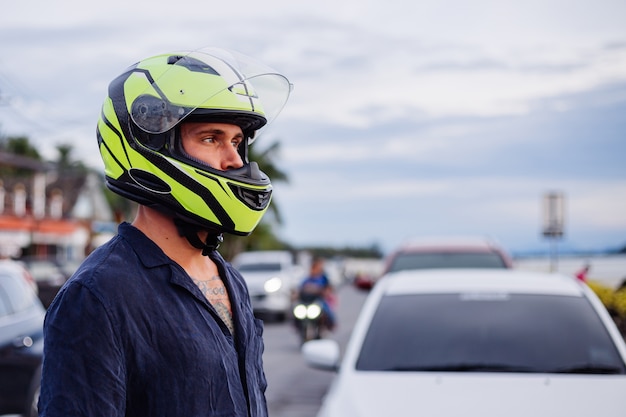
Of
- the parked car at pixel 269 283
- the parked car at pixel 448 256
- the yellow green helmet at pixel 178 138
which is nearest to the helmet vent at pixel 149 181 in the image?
the yellow green helmet at pixel 178 138

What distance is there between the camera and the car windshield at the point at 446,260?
33.4ft

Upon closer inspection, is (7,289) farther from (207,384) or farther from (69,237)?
(69,237)

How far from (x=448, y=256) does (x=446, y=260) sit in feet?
0.26

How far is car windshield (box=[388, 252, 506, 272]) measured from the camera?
1017 cm

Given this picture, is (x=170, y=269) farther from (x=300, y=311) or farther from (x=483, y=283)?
(x=300, y=311)

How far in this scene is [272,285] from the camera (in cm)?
2484

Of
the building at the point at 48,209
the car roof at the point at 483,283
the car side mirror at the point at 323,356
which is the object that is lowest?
the building at the point at 48,209

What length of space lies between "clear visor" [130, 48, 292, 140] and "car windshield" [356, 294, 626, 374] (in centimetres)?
317

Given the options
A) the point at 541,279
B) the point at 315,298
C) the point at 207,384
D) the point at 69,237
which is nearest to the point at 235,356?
the point at 207,384

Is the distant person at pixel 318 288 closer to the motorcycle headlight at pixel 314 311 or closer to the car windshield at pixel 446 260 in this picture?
the motorcycle headlight at pixel 314 311

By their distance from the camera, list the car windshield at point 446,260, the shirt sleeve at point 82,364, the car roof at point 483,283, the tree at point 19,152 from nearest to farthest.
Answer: the shirt sleeve at point 82,364
the car roof at point 483,283
the car windshield at point 446,260
the tree at point 19,152

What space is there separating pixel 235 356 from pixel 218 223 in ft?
1.03

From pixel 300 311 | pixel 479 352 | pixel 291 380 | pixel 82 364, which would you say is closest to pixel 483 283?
pixel 479 352

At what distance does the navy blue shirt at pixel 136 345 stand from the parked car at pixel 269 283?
21.4 m
